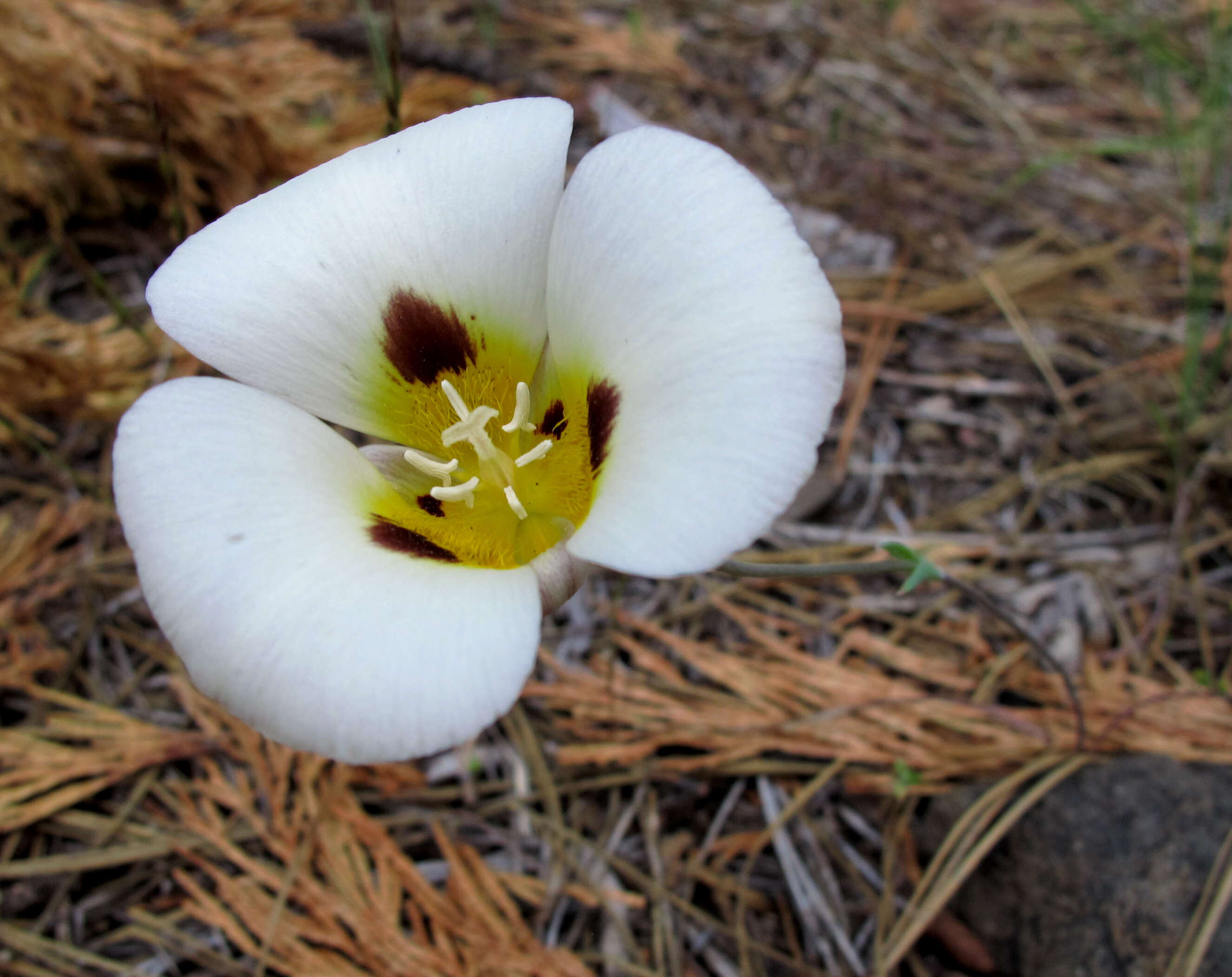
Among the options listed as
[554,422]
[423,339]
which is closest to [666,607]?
[554,422]

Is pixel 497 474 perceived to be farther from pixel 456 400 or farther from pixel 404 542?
pixel 404 542

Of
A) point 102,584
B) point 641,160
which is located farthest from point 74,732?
point 641,160

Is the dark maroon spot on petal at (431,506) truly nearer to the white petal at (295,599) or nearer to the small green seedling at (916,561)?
the white petal at (295,599)

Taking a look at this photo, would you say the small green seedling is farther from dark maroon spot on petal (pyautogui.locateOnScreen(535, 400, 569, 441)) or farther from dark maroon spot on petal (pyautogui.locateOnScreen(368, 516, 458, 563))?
dark maroon spot on petal (pyautogui.locateOnScreen(368, 516, 458, 563))

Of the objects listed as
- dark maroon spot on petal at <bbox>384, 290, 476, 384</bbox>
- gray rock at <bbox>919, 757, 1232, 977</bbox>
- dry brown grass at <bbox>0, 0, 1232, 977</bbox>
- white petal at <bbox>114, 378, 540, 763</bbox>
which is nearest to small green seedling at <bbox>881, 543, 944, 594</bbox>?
dry brown grass at <bbox>0, 0, 1232, 977</bbox>

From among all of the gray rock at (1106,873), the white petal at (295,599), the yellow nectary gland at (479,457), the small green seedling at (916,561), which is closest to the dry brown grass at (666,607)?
the gray rock at (1106,873)
